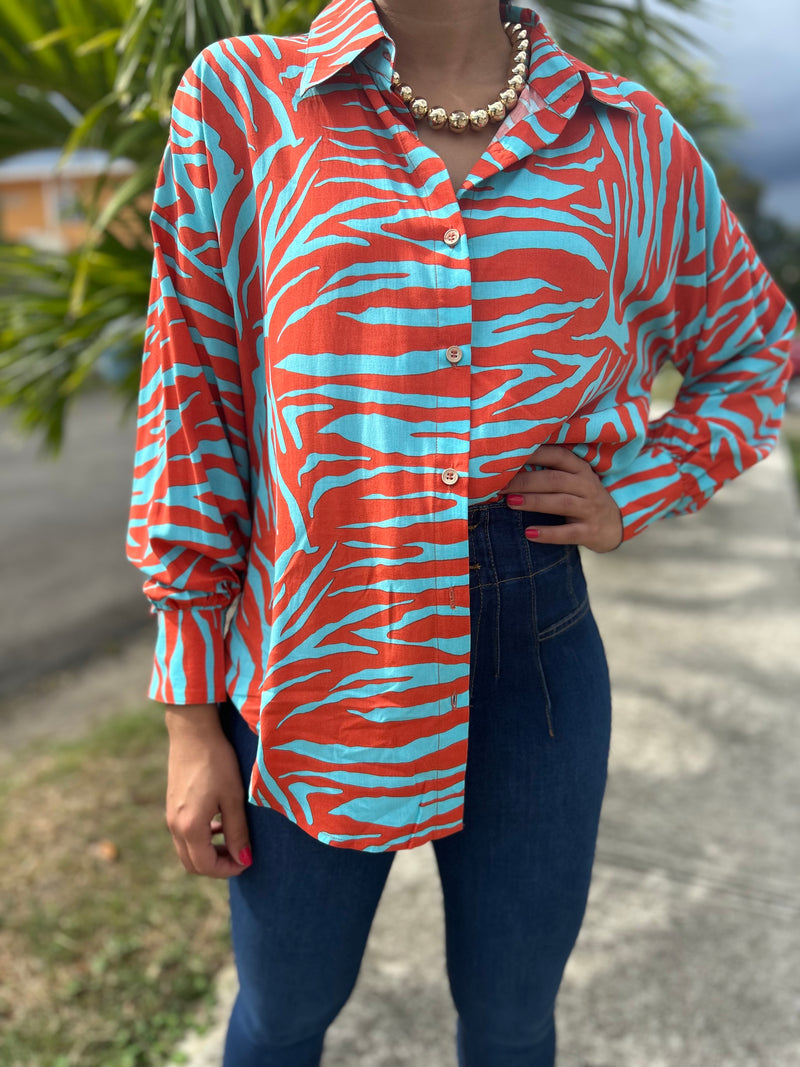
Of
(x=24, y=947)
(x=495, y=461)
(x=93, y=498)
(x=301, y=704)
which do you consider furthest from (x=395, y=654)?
(x=93, y=498)

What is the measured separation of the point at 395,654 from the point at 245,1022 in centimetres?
57

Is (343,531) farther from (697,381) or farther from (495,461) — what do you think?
(697,381)

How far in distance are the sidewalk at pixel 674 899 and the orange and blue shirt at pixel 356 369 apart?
1.13 m

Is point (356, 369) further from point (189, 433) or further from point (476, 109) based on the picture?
point (476, 109)

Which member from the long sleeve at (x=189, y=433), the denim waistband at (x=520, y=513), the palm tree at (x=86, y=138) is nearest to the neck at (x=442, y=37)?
the long sleeve at (x=189, y=433)

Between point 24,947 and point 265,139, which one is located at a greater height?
point 265,139

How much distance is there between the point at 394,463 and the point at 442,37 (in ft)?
1.63

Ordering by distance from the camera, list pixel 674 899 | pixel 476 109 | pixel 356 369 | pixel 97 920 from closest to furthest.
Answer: pixel 356 369, pixel 476 109, pixel 97 920, pixel 674 899

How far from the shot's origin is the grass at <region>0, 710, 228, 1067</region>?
1781 millimetres

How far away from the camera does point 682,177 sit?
1.07 metres

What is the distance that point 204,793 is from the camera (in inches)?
40.1

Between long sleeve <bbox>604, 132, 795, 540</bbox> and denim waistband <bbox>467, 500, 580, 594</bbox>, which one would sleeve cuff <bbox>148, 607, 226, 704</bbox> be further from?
long sleeve <bbox>604, 132, 795, 540</bbox>

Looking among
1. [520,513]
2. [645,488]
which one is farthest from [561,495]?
[645,488]

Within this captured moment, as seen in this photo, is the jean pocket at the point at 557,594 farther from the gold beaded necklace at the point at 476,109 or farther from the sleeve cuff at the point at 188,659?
the gold beaded necklace at the point at 476,109
